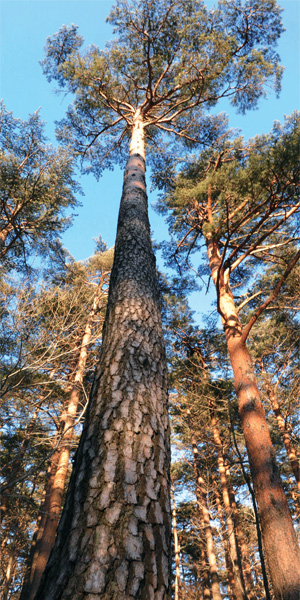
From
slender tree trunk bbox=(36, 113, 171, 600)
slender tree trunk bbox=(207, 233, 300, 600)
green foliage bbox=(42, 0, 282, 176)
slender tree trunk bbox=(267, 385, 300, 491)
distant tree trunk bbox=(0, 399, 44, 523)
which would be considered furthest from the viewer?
slender tree trunk bbox=(267, 385, 300, 491)

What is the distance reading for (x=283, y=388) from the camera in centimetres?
1198

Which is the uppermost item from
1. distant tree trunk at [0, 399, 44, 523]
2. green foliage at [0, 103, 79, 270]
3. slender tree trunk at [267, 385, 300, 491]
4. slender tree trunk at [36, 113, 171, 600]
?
green foliage at [0, 103, 79, 270]

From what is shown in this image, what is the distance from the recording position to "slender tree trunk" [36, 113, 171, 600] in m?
1.04

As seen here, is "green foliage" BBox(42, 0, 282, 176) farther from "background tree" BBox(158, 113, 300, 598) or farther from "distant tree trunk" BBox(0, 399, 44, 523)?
"distant tree trunk" BBox(0, 399, 44, 523)

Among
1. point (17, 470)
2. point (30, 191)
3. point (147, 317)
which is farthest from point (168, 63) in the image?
point (17, 470)

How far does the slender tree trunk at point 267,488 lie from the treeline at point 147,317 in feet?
0.06

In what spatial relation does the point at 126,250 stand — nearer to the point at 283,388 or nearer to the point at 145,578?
the point at 145,578

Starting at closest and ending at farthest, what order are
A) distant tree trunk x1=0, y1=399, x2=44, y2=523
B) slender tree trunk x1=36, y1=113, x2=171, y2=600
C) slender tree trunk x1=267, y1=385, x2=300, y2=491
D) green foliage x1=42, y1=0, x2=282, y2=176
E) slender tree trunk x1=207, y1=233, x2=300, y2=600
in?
slender tree trunk x1=36, y1=113, x2=171, y2=600 < slender tree trunk x1=207, y1=233, x2=300, y2=600 < distant tree trunk x1=0, y1=399, x2=44, y2=523 < green foliage x1=42, y1=0, x2=282, y2=176 < slender tree trunk x1=267, y1=385, x2=300, y2=491

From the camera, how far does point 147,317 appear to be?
2.39 metres

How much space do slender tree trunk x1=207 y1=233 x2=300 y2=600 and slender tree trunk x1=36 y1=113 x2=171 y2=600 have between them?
2.80m

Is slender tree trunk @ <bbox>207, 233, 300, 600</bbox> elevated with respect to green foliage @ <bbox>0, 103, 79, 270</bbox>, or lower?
lower

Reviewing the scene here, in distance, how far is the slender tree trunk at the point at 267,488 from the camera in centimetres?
315

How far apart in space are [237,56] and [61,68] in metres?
4.73

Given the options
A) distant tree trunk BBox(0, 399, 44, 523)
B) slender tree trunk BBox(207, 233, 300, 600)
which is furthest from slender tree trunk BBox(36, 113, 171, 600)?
slender tree trunk BBox(207, 233, 300, 600)
